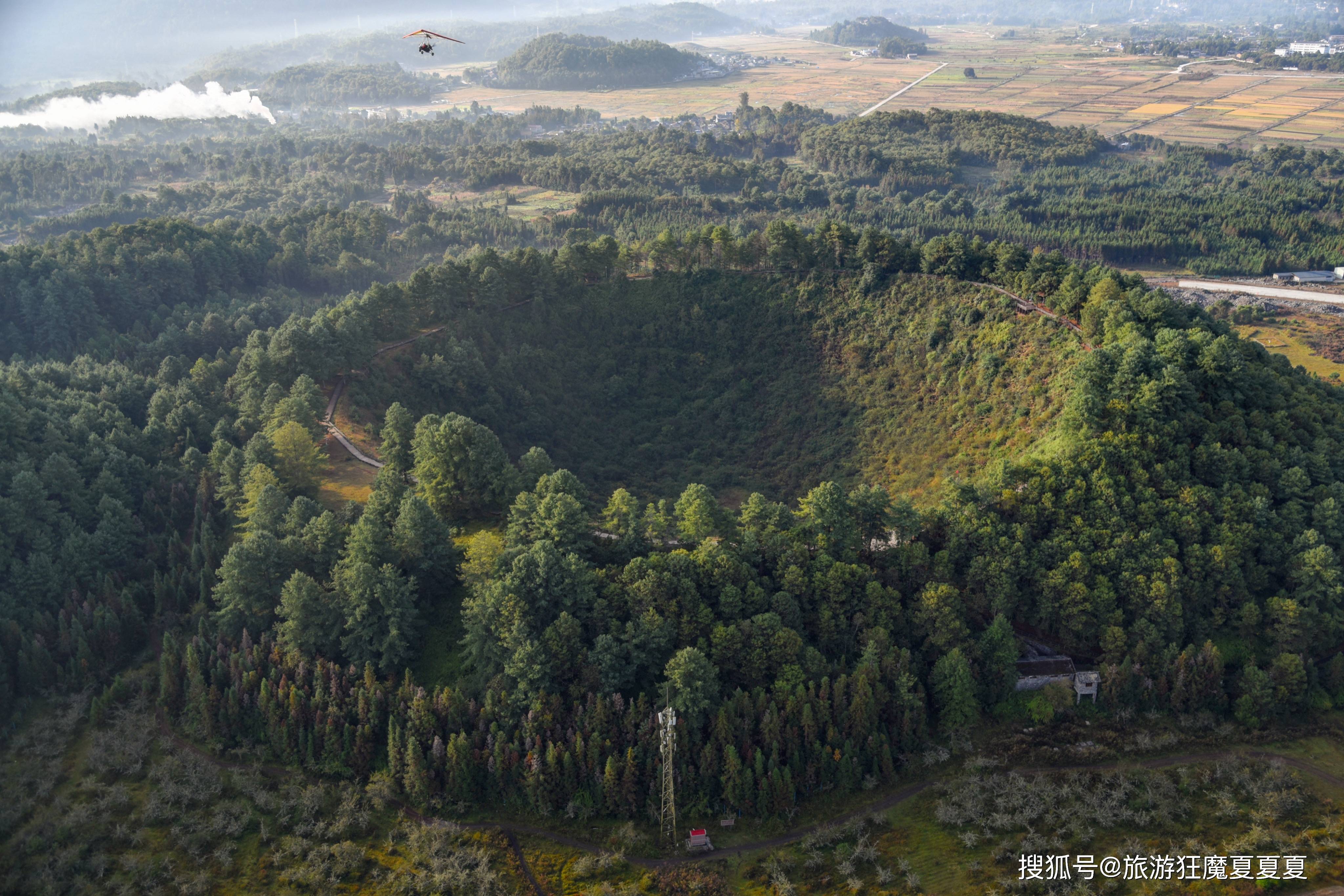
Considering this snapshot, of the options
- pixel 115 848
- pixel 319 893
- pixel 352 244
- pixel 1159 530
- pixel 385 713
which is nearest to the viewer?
pixel 319 893

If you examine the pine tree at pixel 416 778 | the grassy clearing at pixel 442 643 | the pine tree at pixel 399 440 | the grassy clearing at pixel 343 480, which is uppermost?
the pine tree at pixel 399 440

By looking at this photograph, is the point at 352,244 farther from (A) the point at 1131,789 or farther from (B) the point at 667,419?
(A) the point at 1131,789

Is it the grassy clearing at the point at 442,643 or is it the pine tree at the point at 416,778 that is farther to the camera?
the grassy clearing at the point at 442,643

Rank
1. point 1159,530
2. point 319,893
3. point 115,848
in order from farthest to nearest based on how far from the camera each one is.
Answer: point 1159,530, point 115,848, point 319,893

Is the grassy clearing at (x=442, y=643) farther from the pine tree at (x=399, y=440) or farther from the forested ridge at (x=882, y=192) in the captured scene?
the forested ridge at (x=882, y=192)

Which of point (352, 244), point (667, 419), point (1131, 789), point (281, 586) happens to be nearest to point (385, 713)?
point (281, 586)

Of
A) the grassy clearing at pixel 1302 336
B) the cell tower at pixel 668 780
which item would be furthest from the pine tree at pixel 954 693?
the grassy clearing at pixel 1302 336

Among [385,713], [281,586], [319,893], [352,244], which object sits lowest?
[319,893]
